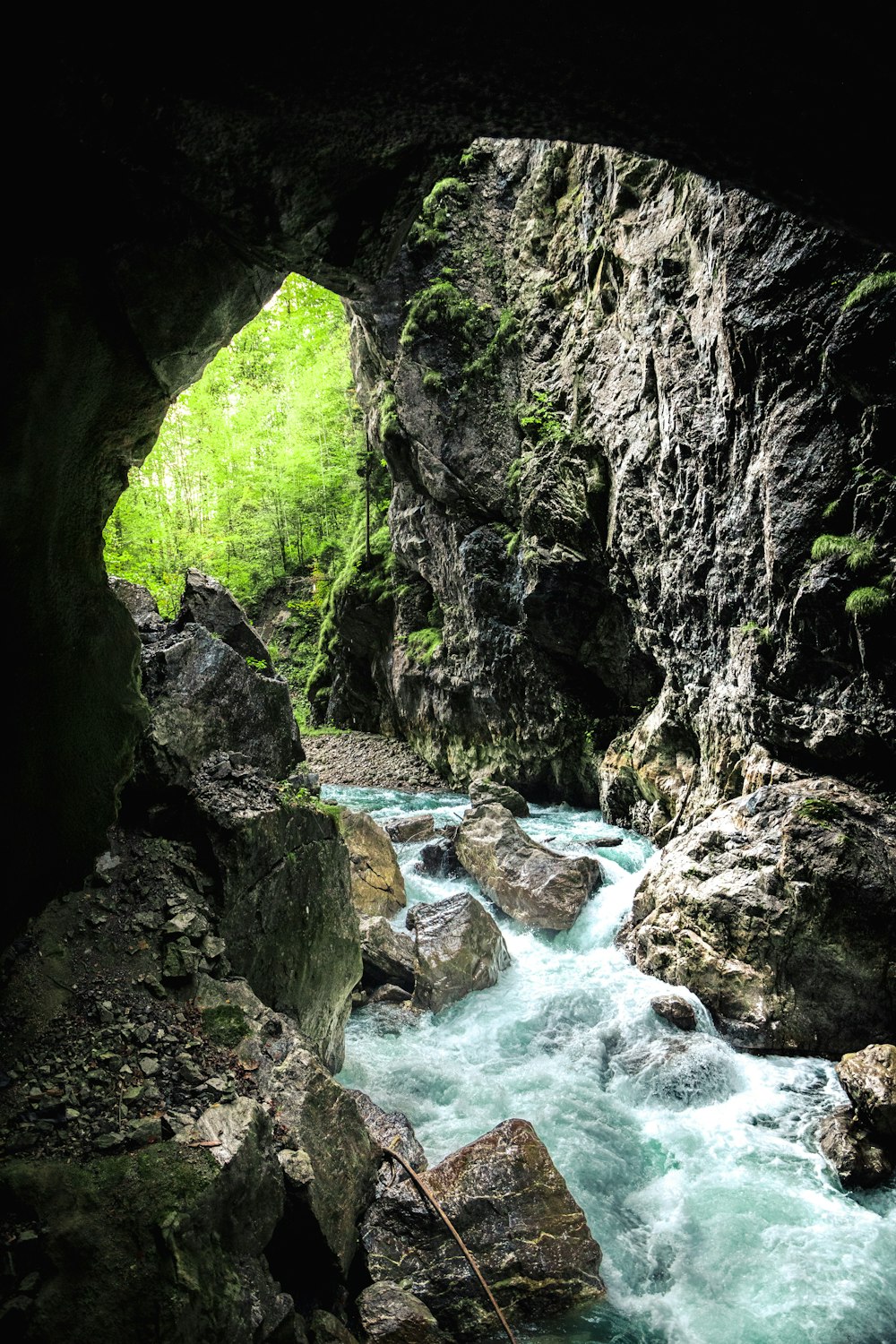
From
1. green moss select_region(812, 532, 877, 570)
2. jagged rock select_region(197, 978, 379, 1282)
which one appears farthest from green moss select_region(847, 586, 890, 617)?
jagged rock select_region(197, 978, 379, 1282)

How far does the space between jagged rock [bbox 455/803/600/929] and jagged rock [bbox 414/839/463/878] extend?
179 mm

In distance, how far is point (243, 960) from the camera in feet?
16.6

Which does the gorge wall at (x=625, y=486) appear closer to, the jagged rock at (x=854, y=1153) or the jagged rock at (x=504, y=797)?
the jagged rock at (x=504, y=797)

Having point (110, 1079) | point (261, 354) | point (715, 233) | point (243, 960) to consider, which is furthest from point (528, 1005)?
point (261, 354)

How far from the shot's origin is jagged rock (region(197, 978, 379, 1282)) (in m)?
3.82

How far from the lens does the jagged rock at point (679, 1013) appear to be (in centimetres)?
744

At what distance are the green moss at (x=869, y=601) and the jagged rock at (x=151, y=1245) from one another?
6920mm

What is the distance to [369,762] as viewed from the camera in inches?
906

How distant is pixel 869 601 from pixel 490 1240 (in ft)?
21.1

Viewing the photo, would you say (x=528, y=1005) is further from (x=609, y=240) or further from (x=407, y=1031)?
(x=609, y=240)

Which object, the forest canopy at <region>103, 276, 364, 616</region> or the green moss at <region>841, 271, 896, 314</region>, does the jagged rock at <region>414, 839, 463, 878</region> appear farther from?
the forest canopy at <region>103, 276, 364, 616</region>

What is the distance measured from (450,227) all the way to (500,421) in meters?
5.18

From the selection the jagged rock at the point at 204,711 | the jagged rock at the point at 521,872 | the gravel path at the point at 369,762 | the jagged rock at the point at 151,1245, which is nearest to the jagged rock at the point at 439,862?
the jagged rock at the point at 521,872

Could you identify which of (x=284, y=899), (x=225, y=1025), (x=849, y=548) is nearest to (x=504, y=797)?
(x=849, y=548)
